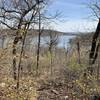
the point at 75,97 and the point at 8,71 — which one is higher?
the point at 8,71

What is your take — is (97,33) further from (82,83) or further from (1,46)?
(1,46)

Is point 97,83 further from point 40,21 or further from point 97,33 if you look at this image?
point 40,21

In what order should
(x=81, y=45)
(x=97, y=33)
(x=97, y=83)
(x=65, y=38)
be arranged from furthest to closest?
(x=65, y=38) → (x=81, y=45) → (x=97, y=33) → (x=97, y=83)

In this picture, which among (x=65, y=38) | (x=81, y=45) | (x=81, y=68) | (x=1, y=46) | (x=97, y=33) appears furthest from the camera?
(x=65, y=38)

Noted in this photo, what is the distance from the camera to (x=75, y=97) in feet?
64.3

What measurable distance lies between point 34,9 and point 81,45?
31.2 ft

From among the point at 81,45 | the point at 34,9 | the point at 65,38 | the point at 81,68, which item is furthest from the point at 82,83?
the point at 65,38

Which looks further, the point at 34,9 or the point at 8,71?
the point at 34,9

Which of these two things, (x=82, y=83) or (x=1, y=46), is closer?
(x=1, y=46)

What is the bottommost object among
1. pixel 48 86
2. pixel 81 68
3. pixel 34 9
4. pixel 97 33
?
pixel 48 86

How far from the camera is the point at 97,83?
18.8 meters

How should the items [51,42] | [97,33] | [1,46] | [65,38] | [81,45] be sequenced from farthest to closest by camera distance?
[65,38] → [51,42] → [81,45] → [97,33] → [1,46]

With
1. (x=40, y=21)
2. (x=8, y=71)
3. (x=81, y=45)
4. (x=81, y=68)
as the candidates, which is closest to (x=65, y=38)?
(x=81, y=45)

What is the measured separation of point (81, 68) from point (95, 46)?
437cm
